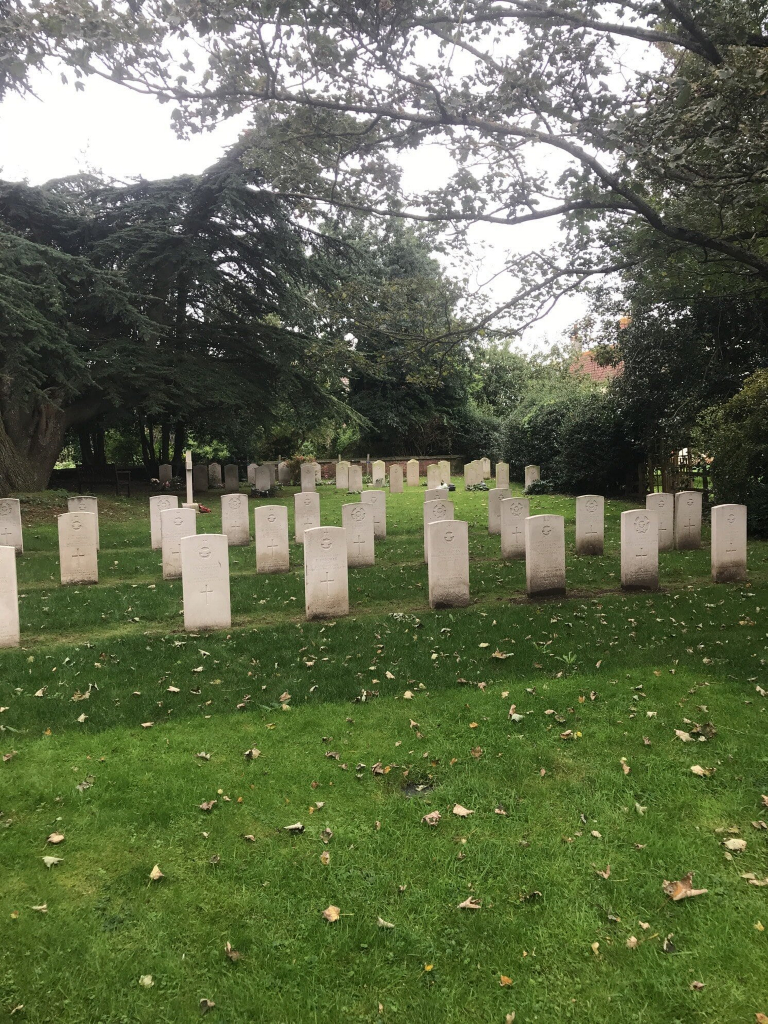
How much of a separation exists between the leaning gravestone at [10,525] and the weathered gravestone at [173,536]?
3390 millimetres

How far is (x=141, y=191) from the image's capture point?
896 inches

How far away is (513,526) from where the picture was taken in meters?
11.1

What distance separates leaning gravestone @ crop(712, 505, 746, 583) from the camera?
29.6ft

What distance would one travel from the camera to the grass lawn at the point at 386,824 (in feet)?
8.66

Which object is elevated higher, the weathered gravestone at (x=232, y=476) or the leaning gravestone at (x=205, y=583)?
the weathered gravestone at (x=232, y=476)

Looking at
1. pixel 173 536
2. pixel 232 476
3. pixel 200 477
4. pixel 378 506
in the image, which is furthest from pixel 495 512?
pixel 200 477

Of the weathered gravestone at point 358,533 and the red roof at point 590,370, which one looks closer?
the weathered gravestone at point 358,533

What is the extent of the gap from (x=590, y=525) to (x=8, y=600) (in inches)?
335

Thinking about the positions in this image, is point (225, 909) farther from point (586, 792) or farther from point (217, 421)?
point (217, 421)

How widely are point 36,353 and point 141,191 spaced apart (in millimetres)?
9219

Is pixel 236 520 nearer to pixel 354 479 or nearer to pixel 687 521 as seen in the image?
pixel 687 521

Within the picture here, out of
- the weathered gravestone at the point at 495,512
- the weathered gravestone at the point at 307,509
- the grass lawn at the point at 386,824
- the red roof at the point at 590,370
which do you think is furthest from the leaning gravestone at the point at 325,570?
the red roof at the point at 590,370

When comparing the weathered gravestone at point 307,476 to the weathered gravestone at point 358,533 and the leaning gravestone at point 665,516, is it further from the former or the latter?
the leaning gravestone at point 665,516

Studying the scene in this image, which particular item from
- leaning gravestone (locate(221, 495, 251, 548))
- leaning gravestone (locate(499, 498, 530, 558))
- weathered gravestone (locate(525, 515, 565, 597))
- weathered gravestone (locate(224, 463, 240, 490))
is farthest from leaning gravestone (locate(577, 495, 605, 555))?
weathered gravestone (locate(224, 463, 240, 490))
